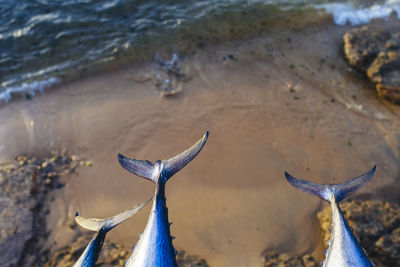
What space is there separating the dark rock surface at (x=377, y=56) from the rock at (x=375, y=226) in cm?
220

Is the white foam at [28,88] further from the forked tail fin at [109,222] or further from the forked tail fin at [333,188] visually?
the forked tail fin at [333,188]

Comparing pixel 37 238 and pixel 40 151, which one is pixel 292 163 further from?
pixel 40 151

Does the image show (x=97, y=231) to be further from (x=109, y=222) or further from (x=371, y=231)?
(x=371, y=231)

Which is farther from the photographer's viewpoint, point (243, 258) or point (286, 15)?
point (286, 15)

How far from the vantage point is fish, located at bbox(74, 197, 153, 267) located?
249cm

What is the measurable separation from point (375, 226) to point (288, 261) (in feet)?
3.53

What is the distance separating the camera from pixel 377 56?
4965 millimetres

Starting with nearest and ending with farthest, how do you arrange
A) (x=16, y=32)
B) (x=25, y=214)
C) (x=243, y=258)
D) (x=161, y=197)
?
(x=161, y=197) → (x=243, y=258) → (x=25, y=214) → (x=16, y=32)

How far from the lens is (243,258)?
3176 millimetres

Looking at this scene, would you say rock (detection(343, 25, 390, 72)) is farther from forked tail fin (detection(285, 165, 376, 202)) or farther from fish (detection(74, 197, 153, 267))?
fish (detection(74, 197, 153, 267))

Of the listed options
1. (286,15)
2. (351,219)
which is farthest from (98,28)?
(351,219)

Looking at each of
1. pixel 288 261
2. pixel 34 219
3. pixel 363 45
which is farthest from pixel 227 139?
pixel 363 45

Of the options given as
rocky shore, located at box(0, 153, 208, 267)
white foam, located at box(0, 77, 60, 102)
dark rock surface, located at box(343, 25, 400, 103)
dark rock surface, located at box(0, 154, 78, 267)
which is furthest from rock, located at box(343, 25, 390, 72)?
white foam, located at box(0, 77, 60, 102)

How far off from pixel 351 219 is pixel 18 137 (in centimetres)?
473
